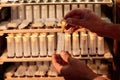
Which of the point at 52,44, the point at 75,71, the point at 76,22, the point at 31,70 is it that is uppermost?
the point at 76,22

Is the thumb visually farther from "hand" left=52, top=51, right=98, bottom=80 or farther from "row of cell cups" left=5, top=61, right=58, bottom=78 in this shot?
"row of cell cups" left=5, top=61, right=58, bottom=78

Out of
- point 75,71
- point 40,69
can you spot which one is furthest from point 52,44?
point 75,71

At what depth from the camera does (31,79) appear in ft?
7.99

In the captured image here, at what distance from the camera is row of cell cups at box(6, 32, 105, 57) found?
→ 92.7 inches

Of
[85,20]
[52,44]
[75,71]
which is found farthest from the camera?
[52,44]

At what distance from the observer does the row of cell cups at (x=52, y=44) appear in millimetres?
2355

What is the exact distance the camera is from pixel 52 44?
238cm

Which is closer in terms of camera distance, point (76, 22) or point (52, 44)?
point (76, 22)

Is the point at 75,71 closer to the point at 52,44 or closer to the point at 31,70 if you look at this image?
the point at 52,44

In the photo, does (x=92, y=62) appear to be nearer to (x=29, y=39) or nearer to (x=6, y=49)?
(x=29, y=39)

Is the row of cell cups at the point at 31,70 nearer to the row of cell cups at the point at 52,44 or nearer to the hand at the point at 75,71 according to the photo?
the row of cell cups at the point at 52,44

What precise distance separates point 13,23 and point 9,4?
188 millimetres

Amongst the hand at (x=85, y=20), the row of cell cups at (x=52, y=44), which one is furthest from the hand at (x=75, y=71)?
the row of cell cups at (x=52, y=44)

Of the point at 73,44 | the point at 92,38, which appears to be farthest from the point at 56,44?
the point at 92,38
